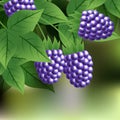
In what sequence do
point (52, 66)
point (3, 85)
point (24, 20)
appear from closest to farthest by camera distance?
point (24, 20) < point (52, 66) < point (3, 85)

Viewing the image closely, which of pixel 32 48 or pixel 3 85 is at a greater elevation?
pixel 32 48

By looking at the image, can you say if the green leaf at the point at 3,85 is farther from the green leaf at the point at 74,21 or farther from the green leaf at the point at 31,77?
the green leaf at the point at 74,21

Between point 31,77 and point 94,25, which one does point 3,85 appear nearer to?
point 31,77

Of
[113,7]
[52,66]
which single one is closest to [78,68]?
[52,66]

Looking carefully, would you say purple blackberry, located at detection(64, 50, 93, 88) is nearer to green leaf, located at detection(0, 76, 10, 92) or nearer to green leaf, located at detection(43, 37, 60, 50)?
green leaf, located at detection(43, 37, 60, 50)

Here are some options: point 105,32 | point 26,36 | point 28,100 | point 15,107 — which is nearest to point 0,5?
point 26,36

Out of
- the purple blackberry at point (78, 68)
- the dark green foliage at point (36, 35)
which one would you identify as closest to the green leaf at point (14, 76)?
the dark green foliage at point (36, 35)
